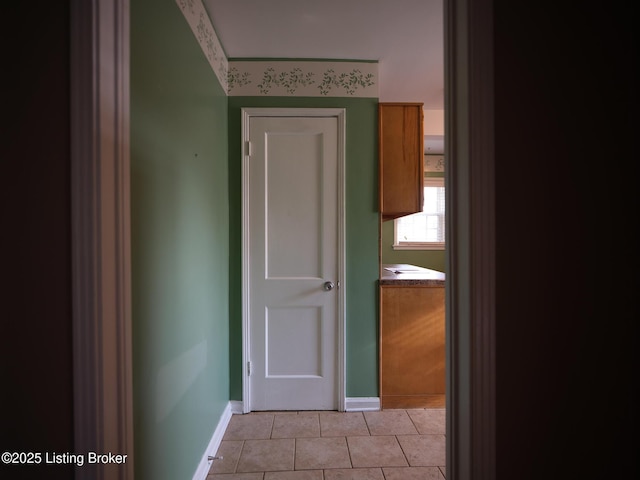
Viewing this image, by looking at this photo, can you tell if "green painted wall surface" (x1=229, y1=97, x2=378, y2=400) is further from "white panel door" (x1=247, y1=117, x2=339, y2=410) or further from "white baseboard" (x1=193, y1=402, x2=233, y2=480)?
"white baseboard" (x1=193, y1=402, x2=233, y2=480)

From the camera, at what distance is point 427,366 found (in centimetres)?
229

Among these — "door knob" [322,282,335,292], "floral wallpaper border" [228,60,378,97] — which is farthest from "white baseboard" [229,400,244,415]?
"floral wallpaper border" [228,60,378,97]

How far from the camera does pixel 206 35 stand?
1.75 meters

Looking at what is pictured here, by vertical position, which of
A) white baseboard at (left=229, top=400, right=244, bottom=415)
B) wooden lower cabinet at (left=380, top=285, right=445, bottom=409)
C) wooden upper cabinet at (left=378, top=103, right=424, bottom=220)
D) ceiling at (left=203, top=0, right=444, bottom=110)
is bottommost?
white baseboard at (left=229, top=400, right=244, bottom=415)

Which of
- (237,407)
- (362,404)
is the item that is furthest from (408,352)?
(237,407)

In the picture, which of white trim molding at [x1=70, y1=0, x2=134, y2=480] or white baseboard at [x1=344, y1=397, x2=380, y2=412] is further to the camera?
white baseboard at [x1=344, y1=397, x2=380, y2=412]

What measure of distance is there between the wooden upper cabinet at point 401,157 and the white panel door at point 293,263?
38 cm

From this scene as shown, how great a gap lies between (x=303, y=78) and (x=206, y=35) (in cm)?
73

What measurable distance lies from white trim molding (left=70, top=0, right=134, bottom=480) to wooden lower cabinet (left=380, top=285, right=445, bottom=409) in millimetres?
1835

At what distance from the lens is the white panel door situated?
2244 mm

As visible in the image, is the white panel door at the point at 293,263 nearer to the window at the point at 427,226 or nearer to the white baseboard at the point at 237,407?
the white baseboard at the point at 237,407

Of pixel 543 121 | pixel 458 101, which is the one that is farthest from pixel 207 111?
pixel 543 121

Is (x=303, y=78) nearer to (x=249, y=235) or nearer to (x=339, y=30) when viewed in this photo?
(x=339, y=30)

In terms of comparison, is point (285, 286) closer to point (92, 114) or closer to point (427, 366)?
point (427, 366)
